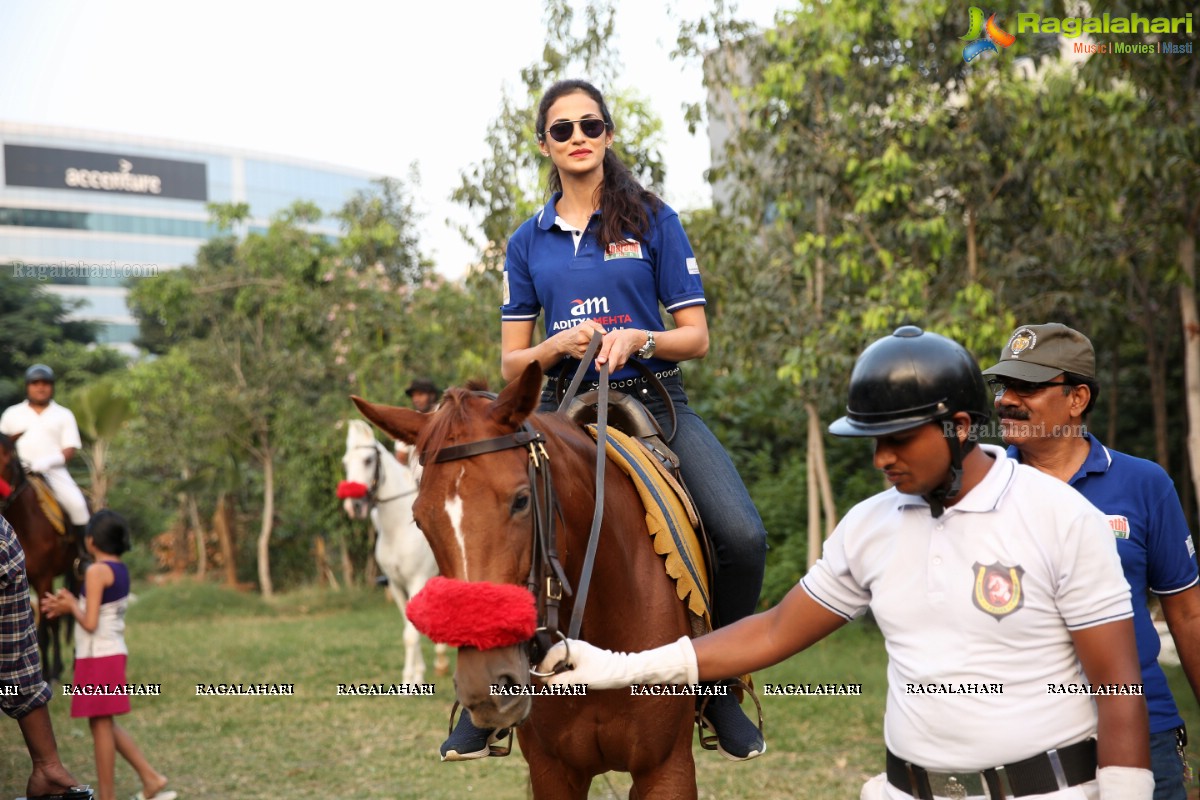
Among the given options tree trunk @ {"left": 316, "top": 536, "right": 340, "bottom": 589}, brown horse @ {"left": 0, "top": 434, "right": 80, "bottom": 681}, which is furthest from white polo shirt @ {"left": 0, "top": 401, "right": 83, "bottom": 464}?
tree trunk @ {"left": 316, "top": 536, "right": 340, "bottom": 589}

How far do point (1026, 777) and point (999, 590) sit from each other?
41 cm

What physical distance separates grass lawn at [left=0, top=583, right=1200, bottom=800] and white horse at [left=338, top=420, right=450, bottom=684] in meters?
1.04

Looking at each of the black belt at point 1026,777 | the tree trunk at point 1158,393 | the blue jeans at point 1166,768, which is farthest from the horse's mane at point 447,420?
the tree trunk at point 1158,393

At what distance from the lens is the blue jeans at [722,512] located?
392 cm

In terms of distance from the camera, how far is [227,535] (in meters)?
25.0

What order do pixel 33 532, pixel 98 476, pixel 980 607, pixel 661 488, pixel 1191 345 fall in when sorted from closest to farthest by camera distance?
1. pixel 980 607
2. pixel 661 488
3. pixel 1191 345
4. pixel 33 532
5. pixel 98 476

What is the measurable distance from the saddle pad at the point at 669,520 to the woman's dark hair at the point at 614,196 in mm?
762

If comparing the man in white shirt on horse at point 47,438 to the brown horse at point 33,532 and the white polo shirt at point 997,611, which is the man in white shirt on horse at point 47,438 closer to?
the brown horse at point 33,532

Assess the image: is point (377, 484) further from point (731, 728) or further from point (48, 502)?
point (731, 728)

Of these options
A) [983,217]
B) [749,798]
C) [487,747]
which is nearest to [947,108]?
[983,217]

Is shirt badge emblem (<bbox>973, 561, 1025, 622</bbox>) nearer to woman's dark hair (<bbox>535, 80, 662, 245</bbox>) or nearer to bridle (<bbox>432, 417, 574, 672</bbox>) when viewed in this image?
bridle (<bbox>432, 417, 574, 672</bbox>)

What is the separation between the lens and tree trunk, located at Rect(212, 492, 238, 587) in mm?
24641

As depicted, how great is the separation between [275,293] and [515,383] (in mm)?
17635

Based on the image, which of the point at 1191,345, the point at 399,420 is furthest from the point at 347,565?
the point at 399,420
